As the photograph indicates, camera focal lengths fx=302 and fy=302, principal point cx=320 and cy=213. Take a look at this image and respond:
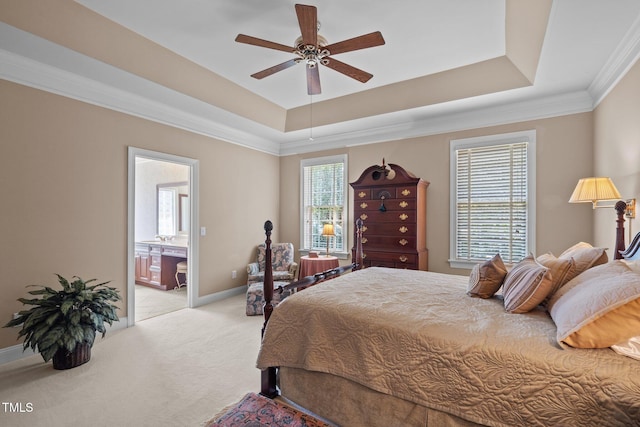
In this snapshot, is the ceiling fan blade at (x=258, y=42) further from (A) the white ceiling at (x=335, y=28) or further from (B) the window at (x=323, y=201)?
(B) the window at (x=323, y=201)

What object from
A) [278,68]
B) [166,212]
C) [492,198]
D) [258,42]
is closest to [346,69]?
[278,68]

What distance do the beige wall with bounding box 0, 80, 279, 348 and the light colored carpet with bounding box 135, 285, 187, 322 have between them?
19.2 inches

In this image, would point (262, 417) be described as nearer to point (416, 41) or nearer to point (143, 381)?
point (143, 381)

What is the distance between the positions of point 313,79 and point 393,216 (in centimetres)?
224

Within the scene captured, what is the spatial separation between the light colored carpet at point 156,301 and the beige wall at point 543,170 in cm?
316

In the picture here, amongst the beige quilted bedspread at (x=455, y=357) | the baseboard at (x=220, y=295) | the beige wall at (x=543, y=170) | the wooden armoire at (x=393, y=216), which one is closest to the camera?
the beige quilted bedspread at (x=455, y=357)

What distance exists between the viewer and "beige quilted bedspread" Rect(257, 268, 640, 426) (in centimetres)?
118

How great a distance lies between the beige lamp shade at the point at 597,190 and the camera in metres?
2.71

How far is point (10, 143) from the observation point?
9.29 ft

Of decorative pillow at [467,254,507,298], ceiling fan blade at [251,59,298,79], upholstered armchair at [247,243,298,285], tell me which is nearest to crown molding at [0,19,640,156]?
ceiling fan blade at [251,59,298,79]

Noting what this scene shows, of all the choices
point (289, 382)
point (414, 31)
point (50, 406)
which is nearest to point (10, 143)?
point (50, 406)

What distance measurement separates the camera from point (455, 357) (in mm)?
1432

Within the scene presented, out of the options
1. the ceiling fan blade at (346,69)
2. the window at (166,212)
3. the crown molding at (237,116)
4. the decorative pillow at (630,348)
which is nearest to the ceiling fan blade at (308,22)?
the ceiling fan blade at (346,69)

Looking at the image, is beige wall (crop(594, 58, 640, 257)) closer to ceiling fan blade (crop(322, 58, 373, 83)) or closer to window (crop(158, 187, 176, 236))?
ceiling fan blade (crop(322, 58, 373, 83))
